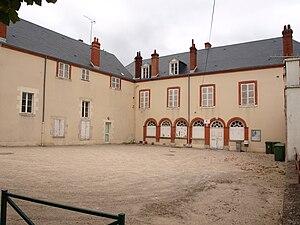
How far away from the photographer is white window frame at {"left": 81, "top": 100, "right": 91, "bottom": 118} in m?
18.2

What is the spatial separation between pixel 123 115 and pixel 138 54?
6046mm

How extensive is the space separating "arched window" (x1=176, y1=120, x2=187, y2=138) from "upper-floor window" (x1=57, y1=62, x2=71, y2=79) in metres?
9.06

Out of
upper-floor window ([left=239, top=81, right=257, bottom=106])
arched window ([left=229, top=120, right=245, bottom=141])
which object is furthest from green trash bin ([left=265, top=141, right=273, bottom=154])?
upper-floor window ([left=239, top=81, right=257, bottom=106])

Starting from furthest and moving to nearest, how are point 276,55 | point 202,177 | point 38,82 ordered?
point 276,55 → point 38,82 → point 202,177

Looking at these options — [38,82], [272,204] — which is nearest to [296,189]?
[272,204]

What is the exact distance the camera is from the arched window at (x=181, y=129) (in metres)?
19.5

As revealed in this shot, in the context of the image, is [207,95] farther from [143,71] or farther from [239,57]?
[143,71]

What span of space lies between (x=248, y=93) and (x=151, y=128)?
8283 mm

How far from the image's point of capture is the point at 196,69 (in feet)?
65.4

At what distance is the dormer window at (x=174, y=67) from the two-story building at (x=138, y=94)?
0.08m

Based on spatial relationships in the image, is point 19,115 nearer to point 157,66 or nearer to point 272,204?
point 157,66

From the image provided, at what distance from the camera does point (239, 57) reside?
18.8 metres

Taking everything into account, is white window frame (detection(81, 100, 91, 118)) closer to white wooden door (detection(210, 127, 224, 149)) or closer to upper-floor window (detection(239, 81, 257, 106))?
white wooden door (detection(210, 127, 224, 149))

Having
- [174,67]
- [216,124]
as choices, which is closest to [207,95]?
[216,124]
